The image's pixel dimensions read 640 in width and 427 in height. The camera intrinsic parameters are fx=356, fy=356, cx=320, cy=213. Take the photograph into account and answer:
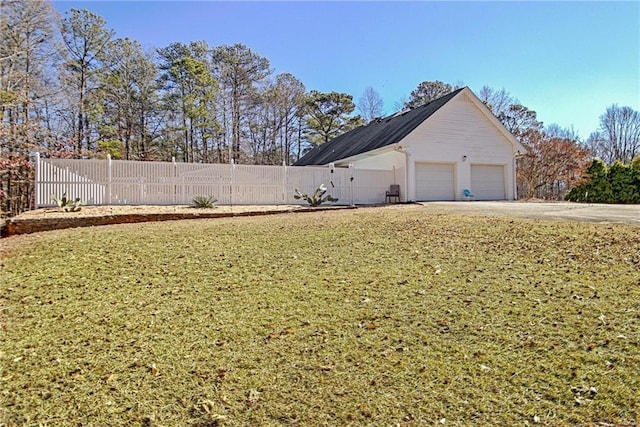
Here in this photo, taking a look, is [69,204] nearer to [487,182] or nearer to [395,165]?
[395,165]

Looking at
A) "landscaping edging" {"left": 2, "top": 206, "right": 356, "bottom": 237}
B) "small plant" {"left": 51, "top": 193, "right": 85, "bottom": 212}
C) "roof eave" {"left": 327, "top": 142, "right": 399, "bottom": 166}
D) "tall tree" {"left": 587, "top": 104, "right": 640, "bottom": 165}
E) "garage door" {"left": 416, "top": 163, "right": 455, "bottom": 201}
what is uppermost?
"tall tree" {"left": 587, "top": 104, "right": 640, "bottom": 165}

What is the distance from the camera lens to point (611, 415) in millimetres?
2164

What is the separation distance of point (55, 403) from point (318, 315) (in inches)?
83.0

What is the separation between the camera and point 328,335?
3160 millimetres

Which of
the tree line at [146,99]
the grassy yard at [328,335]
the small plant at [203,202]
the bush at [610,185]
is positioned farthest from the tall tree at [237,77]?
the grassy yard at [328,335]

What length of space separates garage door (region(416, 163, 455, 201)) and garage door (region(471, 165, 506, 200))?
48.5 inches

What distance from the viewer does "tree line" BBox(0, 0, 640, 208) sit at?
1566cm

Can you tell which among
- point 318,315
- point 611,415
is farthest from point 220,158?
point 611,415

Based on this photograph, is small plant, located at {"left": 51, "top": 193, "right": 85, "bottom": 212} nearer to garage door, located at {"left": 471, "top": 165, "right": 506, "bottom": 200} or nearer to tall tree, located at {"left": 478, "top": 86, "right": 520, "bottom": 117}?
garage door, located at {"left": 471, "top": 165, "right": 506, "bottom": 200}

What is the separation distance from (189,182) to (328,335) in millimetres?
10723

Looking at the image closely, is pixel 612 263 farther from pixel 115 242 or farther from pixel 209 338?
pixel 115 242

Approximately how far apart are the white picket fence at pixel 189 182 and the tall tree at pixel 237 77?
1702cm

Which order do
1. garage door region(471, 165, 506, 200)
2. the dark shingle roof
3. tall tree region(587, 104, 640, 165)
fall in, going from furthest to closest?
tall tree region(587, 104, 640, 165) → garage door region(471, 165, 506, 200) → the dark shingle roof

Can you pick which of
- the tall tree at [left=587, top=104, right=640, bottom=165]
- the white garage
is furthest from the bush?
the tall tree at [left=587, top=104, right=640, bottom=165]
